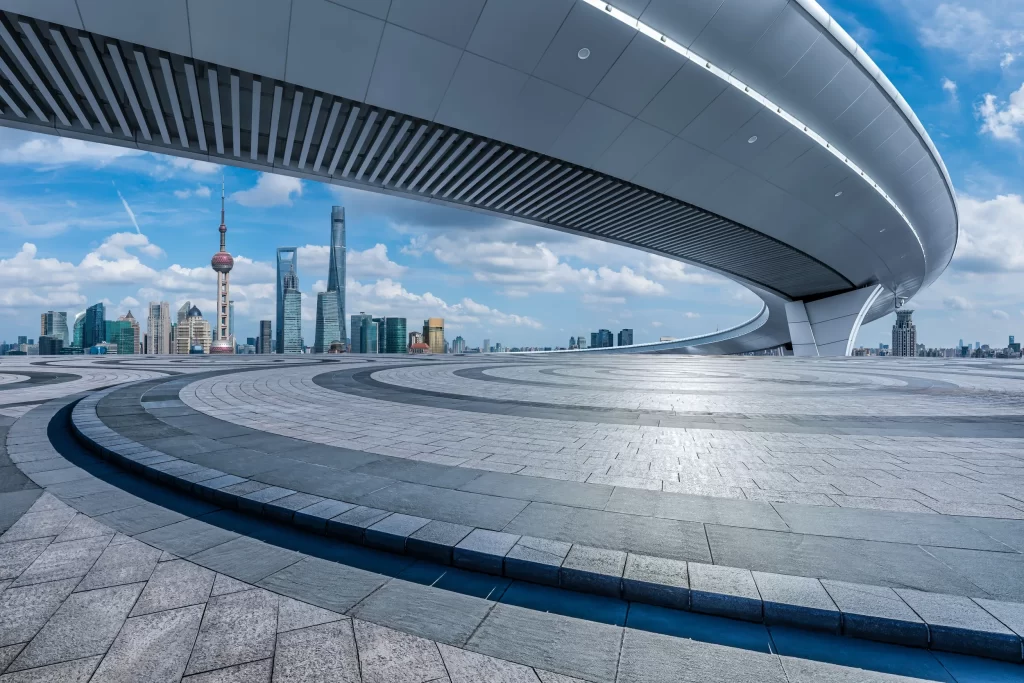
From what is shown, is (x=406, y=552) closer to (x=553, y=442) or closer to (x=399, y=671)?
(x=399, y=671)

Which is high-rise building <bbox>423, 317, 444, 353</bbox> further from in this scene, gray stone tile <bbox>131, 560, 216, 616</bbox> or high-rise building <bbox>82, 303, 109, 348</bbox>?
high-rise building <bbox>82, 303, 109, 348</bbox>

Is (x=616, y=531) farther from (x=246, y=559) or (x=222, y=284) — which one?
(x=222, y=284)

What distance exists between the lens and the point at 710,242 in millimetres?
36312

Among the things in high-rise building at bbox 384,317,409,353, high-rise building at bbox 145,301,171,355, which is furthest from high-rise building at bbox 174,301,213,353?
high-rise building at bbox 384,317,409,353

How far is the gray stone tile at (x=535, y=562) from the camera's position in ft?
10.5

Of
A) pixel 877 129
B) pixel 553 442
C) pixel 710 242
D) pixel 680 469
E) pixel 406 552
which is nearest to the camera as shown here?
pixel 406 552

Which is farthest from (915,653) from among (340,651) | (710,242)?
(710,242)

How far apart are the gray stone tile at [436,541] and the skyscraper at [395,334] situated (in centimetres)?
10960

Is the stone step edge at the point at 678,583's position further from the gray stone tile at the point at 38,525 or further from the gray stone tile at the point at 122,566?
the gray stone tile at the point at 38,525

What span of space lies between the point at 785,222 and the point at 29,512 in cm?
3639

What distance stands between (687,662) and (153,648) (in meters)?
2.83

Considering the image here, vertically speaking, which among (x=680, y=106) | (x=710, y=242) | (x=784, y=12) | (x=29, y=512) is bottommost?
(x=29, y=512)

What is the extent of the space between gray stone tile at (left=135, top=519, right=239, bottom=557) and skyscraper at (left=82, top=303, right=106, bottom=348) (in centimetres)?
17081

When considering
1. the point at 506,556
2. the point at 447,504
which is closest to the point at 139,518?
the point at 447,504
